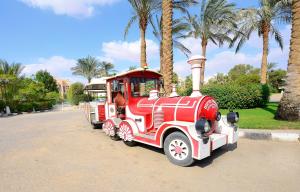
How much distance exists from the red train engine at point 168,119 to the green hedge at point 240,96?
8.60 m

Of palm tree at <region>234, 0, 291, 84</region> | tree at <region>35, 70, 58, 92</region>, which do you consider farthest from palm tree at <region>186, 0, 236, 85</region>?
tree at <region>35, 70, 58, 92</region>

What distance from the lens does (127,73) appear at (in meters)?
6.67

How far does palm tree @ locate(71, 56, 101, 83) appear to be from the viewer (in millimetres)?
46219

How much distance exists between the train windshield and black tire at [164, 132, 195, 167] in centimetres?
232

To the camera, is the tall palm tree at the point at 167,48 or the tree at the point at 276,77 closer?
the tall palm tree at the point at 167,48

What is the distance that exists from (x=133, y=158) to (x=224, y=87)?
36.9 feet

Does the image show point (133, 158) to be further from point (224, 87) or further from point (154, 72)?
point (224, 87)

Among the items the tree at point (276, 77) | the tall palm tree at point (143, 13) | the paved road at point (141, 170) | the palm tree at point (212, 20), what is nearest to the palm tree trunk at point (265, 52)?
the palm tree at point (212, 20)

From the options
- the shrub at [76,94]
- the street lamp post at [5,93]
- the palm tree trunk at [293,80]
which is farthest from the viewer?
the shrub at [76,94]

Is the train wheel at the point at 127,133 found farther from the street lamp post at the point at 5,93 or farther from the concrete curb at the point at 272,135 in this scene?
the street lamp post at the point at 5,93

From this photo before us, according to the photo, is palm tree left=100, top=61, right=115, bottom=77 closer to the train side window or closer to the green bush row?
the green bush row

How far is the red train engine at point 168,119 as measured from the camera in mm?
4609

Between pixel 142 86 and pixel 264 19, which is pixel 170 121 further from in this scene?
pixel 264 19

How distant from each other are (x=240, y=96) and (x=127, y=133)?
33.6 ft
